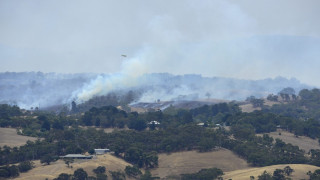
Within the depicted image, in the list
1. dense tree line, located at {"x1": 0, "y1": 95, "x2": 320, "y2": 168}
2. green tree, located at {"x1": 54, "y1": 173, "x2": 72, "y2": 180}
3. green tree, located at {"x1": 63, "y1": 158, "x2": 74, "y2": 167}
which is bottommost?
green tree, located at {"x1": 54, "y1": 173, "x2": 72, "y2": 180}

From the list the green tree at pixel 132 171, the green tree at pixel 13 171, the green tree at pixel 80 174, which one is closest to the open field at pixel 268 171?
the green tree at pixel 132 171

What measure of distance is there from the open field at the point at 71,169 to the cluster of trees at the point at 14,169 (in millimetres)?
1090

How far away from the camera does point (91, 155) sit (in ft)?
457

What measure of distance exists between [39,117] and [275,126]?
69.5 m

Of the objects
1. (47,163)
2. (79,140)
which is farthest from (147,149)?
(47,163)

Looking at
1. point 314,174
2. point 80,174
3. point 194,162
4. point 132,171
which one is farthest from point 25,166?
point 314,174

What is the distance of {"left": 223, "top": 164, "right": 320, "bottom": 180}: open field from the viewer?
393 ft

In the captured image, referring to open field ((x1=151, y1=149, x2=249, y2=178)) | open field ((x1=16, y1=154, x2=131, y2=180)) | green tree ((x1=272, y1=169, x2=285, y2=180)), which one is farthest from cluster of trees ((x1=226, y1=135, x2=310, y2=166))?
open field ((x1=16, y1=154, x2=131, y2=180))

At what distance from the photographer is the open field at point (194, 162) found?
136m

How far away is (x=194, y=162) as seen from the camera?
13950cm

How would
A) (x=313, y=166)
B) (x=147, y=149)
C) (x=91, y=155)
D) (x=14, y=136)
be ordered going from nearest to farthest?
(x=313, y=166) < (x=91, y=155) < (x=147, y=149) < (x=14, y=136)

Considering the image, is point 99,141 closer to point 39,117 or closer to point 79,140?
point 79,140

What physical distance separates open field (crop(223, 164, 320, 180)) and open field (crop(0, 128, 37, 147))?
53.6 m

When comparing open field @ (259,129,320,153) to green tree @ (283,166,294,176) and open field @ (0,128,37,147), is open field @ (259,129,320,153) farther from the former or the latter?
open field @ (0,128,37,147)
